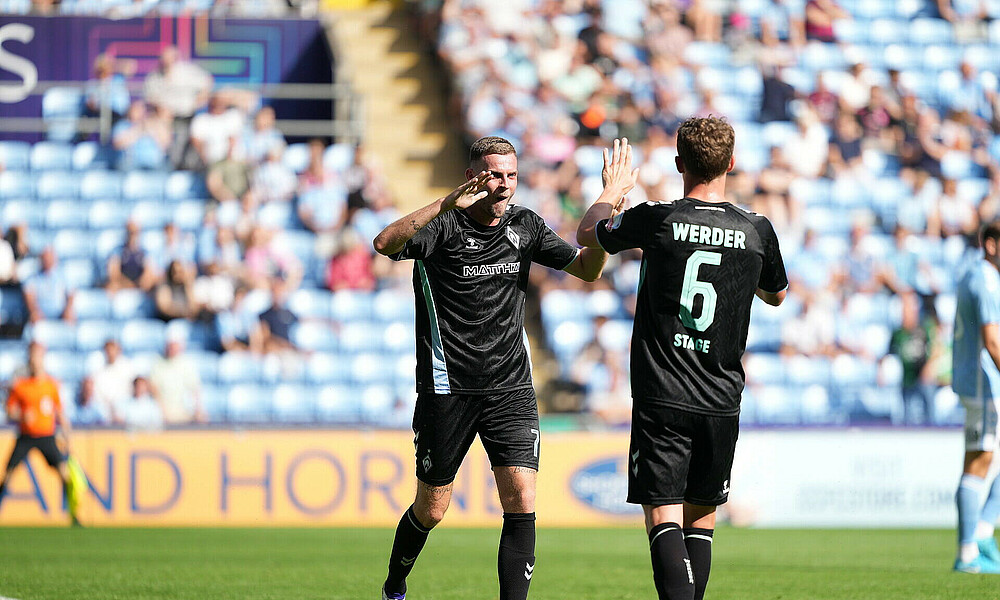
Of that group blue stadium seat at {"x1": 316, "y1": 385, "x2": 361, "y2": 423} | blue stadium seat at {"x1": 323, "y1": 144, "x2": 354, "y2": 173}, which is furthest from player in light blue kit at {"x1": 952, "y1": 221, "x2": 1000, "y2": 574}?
blue stadium seat at {"x1": 323, "y1": 144, "x2": 354, "y2": 173}

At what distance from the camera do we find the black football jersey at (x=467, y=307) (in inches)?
265

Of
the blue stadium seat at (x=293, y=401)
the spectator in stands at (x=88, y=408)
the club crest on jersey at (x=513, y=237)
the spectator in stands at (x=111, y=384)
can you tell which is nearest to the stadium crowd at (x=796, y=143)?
the blue stadium seat at (x=293, y=401)

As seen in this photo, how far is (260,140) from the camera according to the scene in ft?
60.4

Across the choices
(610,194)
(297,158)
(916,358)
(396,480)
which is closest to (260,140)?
(297,158)

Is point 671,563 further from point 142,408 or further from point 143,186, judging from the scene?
point 143,186

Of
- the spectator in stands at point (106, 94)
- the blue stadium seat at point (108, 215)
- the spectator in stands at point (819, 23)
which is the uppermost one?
the spectator in stands at point (819, 23)

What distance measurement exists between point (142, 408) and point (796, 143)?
929 centimetres

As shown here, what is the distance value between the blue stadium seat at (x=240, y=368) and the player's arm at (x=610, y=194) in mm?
10640

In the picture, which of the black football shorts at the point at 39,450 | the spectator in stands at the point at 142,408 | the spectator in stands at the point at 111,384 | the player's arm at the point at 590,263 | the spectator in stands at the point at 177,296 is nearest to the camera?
the player's arm at the point at 590,263

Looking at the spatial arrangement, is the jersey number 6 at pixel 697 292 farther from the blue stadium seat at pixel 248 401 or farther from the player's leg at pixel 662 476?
the blue stadium seat at pixel 248 401

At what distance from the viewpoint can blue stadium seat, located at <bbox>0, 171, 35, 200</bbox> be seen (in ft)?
60.0

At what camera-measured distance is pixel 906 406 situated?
1620 cm

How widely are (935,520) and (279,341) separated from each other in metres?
7.60

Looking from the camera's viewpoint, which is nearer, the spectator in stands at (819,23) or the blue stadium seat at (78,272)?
the blue stadium seat at (78,272)
